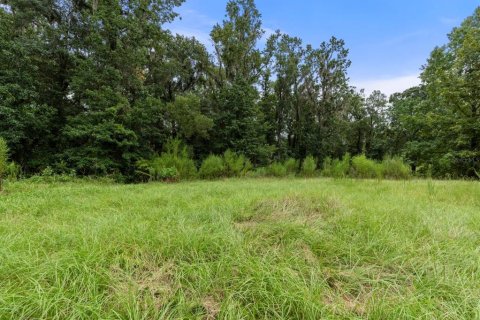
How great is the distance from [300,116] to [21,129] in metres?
15.8

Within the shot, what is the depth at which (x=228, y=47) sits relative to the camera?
14484 millimetres

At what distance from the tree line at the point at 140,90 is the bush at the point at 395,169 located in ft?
6.12

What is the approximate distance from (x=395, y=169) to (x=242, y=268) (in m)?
10.8

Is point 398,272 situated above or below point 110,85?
below

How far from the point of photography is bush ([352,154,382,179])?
406 inches

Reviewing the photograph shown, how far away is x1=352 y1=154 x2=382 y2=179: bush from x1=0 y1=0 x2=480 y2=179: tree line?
2.82m

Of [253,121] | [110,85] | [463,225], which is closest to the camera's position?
[463,225]

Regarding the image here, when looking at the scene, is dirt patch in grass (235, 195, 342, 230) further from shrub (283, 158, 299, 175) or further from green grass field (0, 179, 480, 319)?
shrub (283, 158, 299, 175)

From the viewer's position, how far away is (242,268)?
5.35 feet

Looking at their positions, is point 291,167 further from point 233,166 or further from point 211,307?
point 211,307

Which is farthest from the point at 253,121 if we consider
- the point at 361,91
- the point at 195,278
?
the point at 361,91

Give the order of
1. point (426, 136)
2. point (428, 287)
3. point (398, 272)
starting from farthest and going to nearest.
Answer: point (426, 136) < point (398, 272) < point (428, 287)

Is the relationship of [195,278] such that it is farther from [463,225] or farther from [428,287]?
[463,225]

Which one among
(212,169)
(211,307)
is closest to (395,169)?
(212,169)
